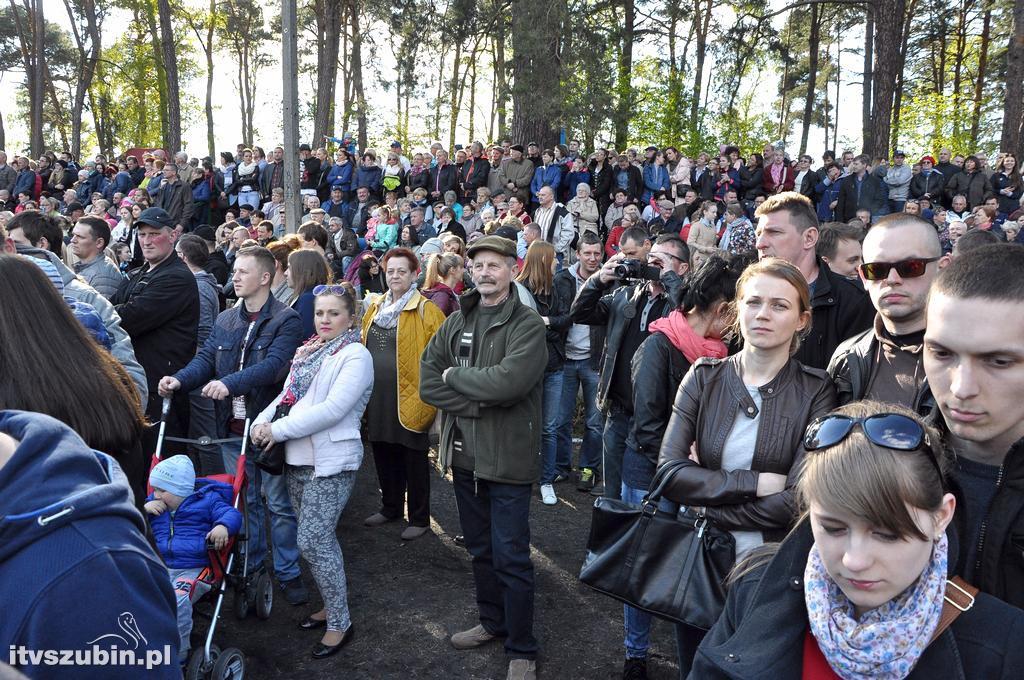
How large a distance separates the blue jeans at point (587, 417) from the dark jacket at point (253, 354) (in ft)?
8.29

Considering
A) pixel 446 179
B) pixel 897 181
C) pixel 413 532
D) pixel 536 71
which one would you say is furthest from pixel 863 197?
pixel 413 532

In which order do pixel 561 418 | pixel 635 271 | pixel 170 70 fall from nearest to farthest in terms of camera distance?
pixel 635 271
pixel 561 418
pixel 170 70

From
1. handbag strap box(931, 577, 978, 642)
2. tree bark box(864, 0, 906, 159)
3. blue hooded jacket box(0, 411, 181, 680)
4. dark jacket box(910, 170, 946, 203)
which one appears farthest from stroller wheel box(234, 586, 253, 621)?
tree bark box(864, 0, 906, 159)

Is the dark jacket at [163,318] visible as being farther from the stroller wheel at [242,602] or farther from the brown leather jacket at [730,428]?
the brown leather jacket at [730,428]

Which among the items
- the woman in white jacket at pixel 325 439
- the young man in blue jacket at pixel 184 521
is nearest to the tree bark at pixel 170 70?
the woman in white jacket at pixel 325 439

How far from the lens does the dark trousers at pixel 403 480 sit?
551 cm

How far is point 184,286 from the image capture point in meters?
5.20

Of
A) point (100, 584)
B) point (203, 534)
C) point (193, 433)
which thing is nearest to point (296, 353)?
point (203, 534)

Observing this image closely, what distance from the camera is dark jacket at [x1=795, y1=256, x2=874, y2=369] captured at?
3465mm

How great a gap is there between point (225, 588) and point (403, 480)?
2.01m

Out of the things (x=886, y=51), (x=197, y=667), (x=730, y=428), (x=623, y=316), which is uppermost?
(x=886, y=51)

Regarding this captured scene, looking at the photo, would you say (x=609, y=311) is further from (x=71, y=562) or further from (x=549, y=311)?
(x=71, y=562)

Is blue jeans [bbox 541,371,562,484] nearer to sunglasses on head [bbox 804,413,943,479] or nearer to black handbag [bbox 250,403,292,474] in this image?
black handbag [bbox 250,403,292,474]

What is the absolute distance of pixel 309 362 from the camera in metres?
4.20
